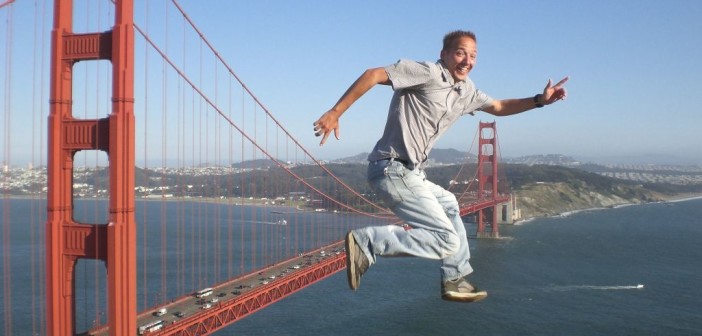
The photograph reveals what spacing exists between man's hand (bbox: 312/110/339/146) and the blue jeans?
0.26 metres

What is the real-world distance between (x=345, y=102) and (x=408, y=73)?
203mm

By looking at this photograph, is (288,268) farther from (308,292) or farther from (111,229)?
(111,229)

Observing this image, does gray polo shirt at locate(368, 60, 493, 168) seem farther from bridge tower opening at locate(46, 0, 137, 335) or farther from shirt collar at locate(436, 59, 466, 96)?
bridge tower opening at locate(46, 0, 137, 335)

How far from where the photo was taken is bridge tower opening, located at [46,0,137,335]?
5500 mm

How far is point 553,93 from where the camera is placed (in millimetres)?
1840

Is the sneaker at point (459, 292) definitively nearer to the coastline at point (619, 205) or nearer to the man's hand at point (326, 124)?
the man's hand at point (326, 124)

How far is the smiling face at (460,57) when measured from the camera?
1613 millimetres

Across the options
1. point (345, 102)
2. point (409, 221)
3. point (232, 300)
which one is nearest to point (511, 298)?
point (232, 300)

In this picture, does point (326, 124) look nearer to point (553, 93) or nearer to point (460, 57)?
point (460, 57)

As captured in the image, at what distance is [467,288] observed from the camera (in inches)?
67.4

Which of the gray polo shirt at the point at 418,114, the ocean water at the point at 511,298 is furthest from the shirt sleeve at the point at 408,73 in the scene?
the ocean water at the point at 511,298

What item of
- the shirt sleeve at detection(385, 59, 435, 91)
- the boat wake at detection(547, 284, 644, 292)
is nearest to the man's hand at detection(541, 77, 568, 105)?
the shirt sleeve at detection(385, 59, 435, 91)

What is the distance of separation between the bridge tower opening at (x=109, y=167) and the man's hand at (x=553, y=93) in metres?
4.54

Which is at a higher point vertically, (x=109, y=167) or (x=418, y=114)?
(x=418, y=114)
